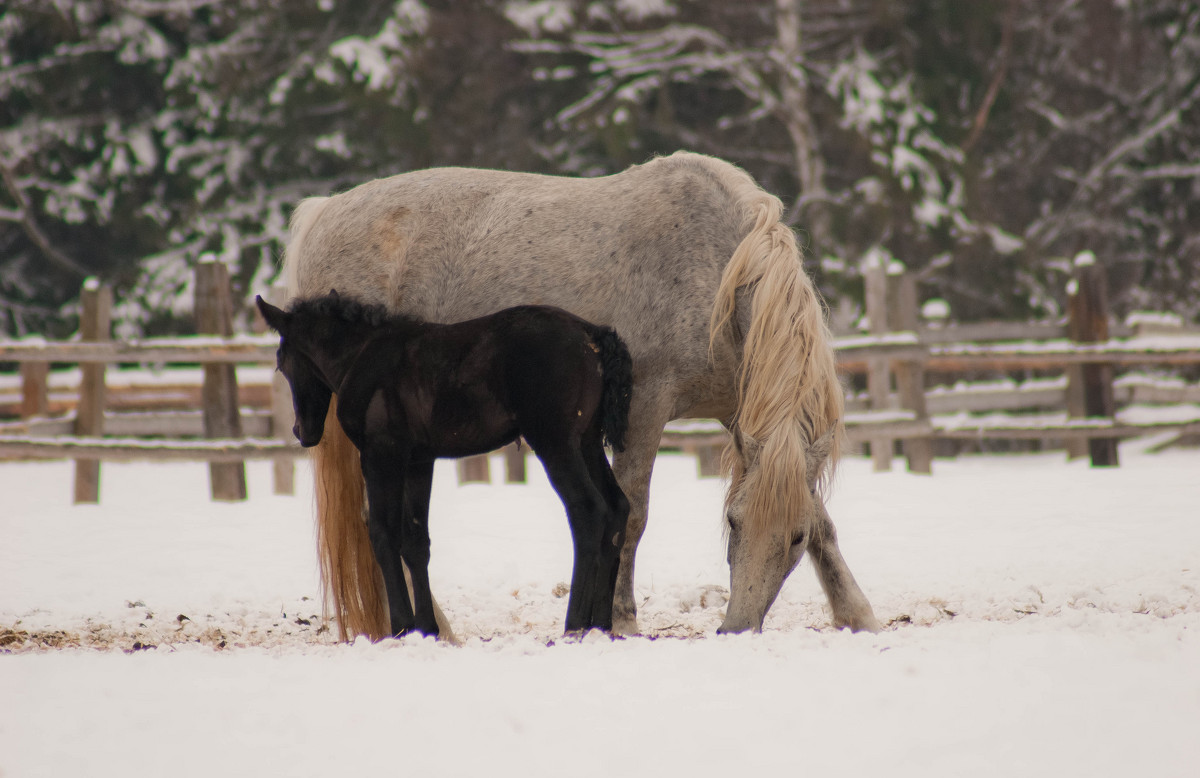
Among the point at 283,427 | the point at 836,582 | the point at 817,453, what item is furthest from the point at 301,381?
the point at 283,427

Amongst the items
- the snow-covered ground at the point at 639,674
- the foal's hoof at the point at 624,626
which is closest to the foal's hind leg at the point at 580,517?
the snow-covered ground at the point at 639,674

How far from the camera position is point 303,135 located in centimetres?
1630

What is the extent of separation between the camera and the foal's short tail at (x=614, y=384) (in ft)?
12.1

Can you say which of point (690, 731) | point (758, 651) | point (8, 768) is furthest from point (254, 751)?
point (758, 651)

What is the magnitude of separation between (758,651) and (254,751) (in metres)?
1.38

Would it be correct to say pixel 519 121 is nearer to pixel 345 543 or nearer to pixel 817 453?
pixel 345 543

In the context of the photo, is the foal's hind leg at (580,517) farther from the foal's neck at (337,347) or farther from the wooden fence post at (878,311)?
the wooden fence post at (878,311)

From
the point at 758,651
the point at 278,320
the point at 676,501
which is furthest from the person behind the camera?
the point at 676,501

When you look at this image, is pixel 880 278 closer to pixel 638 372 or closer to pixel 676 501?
pixel 676 501

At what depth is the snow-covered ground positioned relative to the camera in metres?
2.51

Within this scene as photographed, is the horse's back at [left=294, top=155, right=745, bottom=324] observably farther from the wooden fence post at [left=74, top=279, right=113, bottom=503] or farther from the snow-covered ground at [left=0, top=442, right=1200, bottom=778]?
the wooden fence post at [left=74, top=279, right=113, bottom=503]

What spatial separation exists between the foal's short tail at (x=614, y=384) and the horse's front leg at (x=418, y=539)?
64cm

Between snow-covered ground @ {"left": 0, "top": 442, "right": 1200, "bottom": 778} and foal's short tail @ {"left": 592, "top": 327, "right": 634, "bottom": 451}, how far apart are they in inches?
27.2

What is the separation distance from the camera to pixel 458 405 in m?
3.64
